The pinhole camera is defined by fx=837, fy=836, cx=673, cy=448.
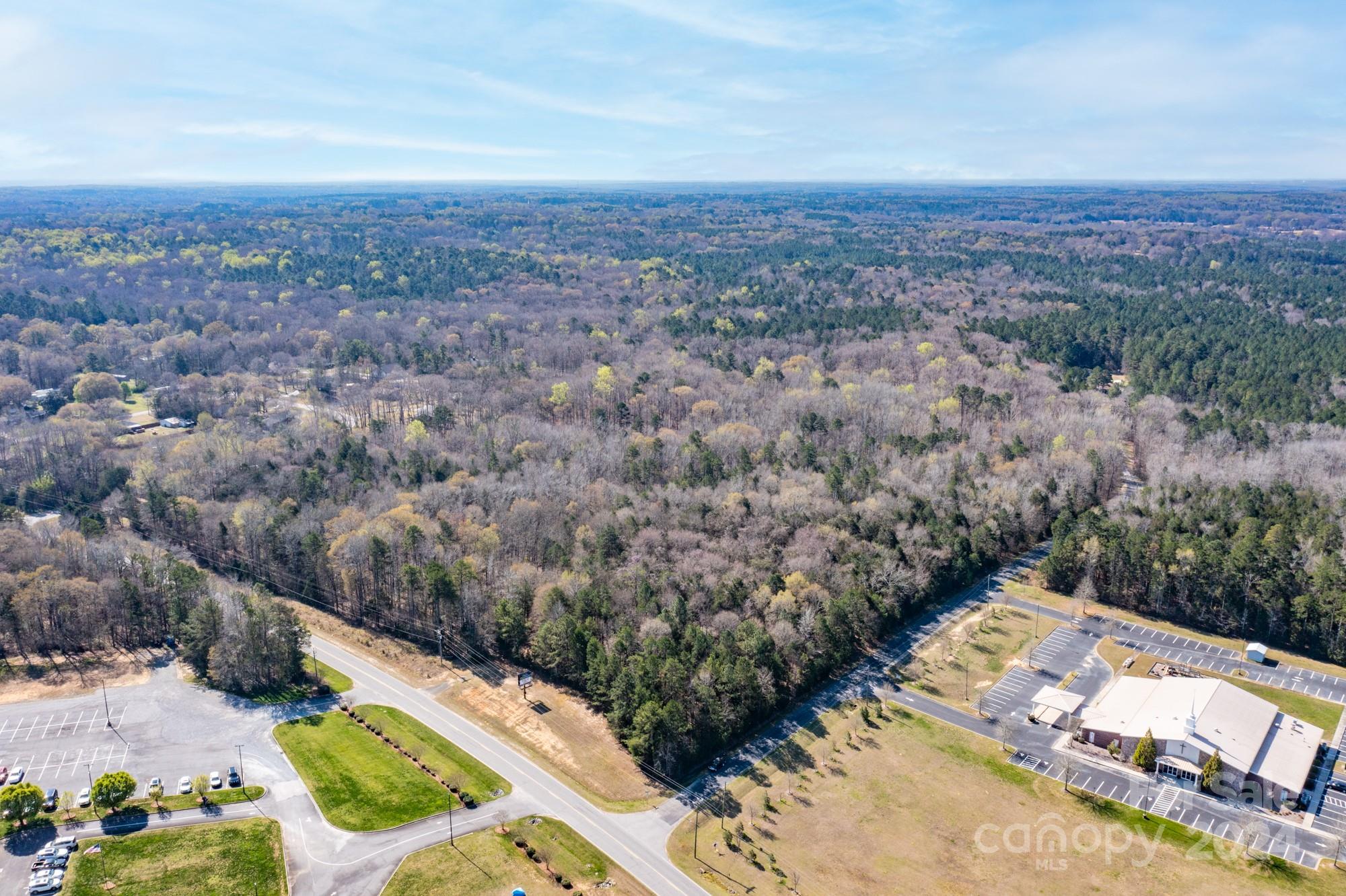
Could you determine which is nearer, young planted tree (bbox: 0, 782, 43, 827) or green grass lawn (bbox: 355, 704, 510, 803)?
young planted tree (bbox: 0, 782, 43, 827)

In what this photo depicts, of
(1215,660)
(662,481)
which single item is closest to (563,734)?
(662,481)

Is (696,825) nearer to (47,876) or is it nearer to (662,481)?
(47,876)

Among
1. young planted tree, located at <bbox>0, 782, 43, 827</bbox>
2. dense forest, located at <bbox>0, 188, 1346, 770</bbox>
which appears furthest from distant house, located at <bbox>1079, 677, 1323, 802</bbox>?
young planted tree, located at <bbox>0, 782, 43, 827</bbox>

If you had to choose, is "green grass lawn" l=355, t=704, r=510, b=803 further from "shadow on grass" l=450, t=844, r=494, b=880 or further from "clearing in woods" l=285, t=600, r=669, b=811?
"shadow on grass" l=450, t=844, r=494, b=880

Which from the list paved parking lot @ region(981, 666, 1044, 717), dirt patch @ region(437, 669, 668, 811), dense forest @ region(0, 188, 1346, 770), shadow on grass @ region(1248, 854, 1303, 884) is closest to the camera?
shadow on grass @ region(1248, 854, 1303, 884)

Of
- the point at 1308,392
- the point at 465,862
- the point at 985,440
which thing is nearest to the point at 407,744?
the point at 465,862

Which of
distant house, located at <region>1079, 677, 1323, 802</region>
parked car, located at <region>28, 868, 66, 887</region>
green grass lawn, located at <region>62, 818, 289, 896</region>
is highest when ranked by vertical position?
distant house, located at <region>1079, 677, 1323, 802</region>
